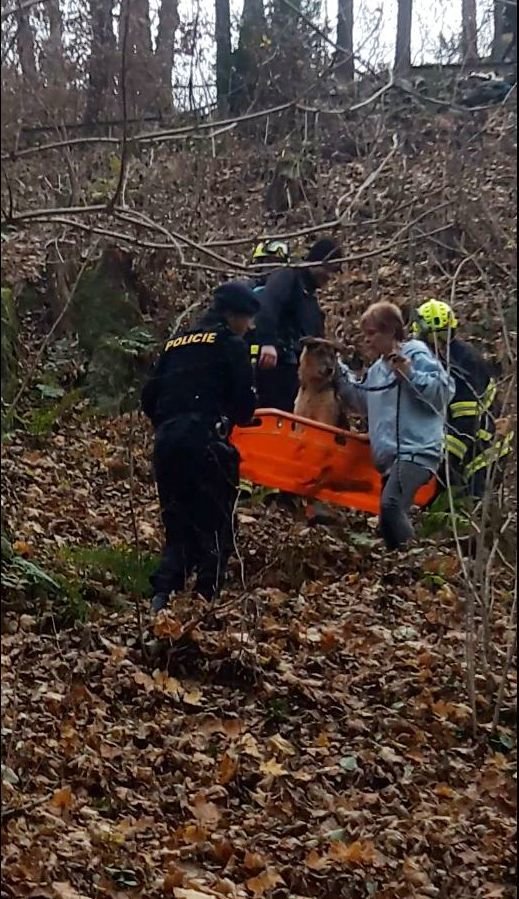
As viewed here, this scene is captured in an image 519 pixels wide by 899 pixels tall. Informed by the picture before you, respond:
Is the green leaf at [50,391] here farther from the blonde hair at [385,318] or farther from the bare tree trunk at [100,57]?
the bare tree trunk at [100,57]

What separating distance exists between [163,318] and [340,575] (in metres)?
4.09

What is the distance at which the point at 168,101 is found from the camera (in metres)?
4.60

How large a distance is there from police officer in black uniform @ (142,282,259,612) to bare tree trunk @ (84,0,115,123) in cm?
149

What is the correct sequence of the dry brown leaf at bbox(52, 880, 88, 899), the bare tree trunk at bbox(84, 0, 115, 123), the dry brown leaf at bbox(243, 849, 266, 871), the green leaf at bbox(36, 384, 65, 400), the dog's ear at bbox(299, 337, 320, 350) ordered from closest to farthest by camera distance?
the dry brown leaf at bbox(52, 880, 88, 899) < the dry brown leaf at bbox(243, 849, 266, 871) < the bare tree trunk at bbox(84, 0, 115, 123) < the dog's ear at bbox(299, 337, 320, 350) < the green leaf at bbox(36, 384, 65, 400)

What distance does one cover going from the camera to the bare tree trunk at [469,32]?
699cm

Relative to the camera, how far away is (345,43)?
5.82 meters

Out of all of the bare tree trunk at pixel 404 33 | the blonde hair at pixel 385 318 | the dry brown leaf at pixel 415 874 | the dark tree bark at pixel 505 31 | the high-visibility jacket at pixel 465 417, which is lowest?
the dry brown leaf at pixel 415 874

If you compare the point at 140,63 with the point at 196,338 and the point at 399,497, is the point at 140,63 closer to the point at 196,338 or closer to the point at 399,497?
the point at 196,338

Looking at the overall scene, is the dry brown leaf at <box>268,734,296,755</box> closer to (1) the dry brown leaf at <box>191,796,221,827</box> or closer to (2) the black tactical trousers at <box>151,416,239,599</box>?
(1) the dry brown leaf at <box>191,796,221,827</box>

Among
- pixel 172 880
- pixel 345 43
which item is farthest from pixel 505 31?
pixel 172 880

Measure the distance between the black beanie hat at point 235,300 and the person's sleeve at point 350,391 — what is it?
4.75 feet

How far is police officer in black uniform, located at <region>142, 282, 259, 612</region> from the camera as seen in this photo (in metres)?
5.72

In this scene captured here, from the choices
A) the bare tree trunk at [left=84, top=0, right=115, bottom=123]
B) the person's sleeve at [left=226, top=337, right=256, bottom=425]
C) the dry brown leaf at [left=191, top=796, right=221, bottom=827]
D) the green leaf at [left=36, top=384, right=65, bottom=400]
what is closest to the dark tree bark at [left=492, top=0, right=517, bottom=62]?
the bare tree trunk at [left=84, top=0, right=115, bottom=123]

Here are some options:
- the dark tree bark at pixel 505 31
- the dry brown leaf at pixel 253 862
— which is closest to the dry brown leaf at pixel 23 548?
the dry brown leaf at pixel 253 862
